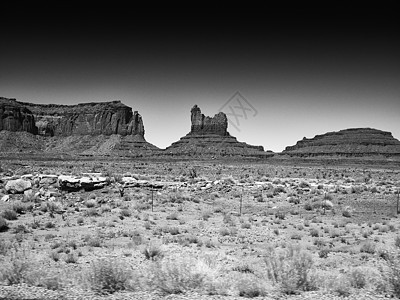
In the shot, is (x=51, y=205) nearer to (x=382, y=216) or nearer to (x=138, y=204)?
(x=138, y=204)

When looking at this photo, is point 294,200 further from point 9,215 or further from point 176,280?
point 176,280

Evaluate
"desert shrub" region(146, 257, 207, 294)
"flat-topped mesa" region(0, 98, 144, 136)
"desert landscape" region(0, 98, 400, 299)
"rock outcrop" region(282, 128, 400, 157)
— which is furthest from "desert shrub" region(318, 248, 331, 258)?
"flat-topped mesa" region(0, 98, 144, 136)

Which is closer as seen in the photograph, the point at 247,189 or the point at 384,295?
the point at 384,295

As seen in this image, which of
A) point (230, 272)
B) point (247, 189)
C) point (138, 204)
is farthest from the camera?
point (247, 189)

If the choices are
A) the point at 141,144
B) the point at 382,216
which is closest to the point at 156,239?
the point at 382,216

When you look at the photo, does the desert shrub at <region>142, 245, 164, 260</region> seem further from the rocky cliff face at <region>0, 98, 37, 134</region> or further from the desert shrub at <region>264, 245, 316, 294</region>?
the rocky cliff face at <region>0, 98, 37, 134</region>

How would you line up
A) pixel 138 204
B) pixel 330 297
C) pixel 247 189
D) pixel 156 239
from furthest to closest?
pixel 247 189
pixel 138 204
pixel 156 239
pixel 330 297
